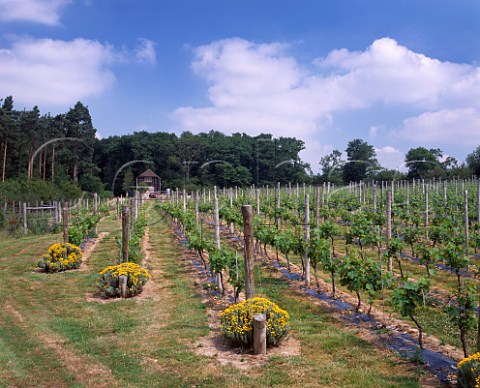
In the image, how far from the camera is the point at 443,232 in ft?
37.8

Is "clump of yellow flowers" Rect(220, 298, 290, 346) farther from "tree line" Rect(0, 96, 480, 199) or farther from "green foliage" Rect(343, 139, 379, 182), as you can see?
"green foliage" Rect(343, 139, 379, 182)

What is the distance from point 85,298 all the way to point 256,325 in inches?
192

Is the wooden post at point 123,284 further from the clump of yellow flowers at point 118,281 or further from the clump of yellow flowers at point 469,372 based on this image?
the clump of yellow flowers at point 469,372

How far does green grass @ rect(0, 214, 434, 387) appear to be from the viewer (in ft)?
16.5

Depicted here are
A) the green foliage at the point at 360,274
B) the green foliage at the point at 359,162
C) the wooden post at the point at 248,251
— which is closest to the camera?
the wooden post at the point at 248,251

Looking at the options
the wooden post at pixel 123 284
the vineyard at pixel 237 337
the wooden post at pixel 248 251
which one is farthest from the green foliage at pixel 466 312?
the wooden post at pixel 123 284

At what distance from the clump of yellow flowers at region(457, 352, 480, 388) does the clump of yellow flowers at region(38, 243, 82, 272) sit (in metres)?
10.2

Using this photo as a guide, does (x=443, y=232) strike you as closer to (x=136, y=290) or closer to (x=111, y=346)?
→ (x=136, y=290)

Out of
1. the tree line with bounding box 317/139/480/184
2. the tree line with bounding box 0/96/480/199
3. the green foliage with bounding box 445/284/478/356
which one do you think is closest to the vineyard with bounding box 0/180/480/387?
the green foliage with bounding box 445/284/478/356

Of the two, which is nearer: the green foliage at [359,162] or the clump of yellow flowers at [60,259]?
the clump of yellow flowers at [60,259]

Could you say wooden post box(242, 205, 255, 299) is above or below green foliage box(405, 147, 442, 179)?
below

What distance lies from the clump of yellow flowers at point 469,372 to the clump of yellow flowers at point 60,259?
10.2 metres

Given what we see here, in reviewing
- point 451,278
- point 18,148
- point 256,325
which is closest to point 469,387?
point 256,325

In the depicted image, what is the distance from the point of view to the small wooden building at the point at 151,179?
196ft
